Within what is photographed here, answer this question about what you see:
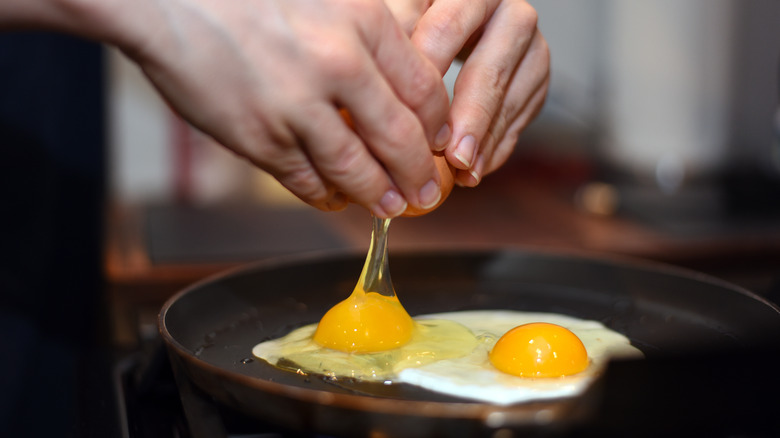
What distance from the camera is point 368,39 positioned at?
0.71 m

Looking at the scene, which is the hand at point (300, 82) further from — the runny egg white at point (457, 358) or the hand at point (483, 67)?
the runny egg white at point (457, 358)

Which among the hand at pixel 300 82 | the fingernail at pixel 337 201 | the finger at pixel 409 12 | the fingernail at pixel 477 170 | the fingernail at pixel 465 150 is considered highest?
the finger at pixel 409 12

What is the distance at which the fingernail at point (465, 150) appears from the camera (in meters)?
0.86

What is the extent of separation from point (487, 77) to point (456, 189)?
5.80 feet

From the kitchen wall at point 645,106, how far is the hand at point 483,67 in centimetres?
161

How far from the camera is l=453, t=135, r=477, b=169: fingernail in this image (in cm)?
86

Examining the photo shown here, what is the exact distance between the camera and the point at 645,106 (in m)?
2.72

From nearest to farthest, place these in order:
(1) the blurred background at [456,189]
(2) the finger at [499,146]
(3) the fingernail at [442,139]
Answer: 1. (3) the fingernail at [442,139]
2. (2) the finger at [499,146]
3. (1) the blurred background at [456,189]

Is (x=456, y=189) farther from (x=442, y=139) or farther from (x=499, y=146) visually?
(x=442, y=139)

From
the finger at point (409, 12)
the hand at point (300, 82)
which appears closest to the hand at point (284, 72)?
the hand at point (300, 82)

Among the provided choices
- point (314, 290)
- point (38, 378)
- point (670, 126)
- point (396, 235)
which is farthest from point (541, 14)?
point (38, 378)

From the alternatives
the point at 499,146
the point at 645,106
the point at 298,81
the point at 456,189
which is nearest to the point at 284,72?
the point at 298,81

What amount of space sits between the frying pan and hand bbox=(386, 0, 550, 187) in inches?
9.7

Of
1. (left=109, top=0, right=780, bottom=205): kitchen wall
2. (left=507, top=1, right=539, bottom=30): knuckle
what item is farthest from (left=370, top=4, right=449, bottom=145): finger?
(left=109, top=0, right=780, bottom=205): kitchen wall
